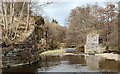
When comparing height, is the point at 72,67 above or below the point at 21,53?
below

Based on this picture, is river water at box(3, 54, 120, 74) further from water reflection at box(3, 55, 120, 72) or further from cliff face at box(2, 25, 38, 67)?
cliff face at box(2, 25, 38, 67)

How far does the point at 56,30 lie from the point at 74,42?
2.30 meters

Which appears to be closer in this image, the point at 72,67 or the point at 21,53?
the point at 21,53

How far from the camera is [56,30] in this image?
29.4 m

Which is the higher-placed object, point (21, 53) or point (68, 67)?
point (21, 53)

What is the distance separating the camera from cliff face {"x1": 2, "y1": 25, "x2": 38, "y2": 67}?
12102 mm

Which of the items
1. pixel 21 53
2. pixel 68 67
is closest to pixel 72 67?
pixel 68 67

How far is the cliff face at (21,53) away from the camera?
12.1 m

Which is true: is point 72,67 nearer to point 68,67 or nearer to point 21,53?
point 68,67

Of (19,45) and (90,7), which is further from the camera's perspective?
(90,7)

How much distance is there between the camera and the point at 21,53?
13258 mm

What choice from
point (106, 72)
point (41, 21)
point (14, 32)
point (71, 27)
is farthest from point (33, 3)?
point (71, 27)

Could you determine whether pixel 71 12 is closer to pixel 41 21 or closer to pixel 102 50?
pixel 102 50

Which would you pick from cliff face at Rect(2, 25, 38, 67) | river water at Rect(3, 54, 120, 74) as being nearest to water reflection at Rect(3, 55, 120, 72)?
river water at Rect(3, 54, 120, 74)
